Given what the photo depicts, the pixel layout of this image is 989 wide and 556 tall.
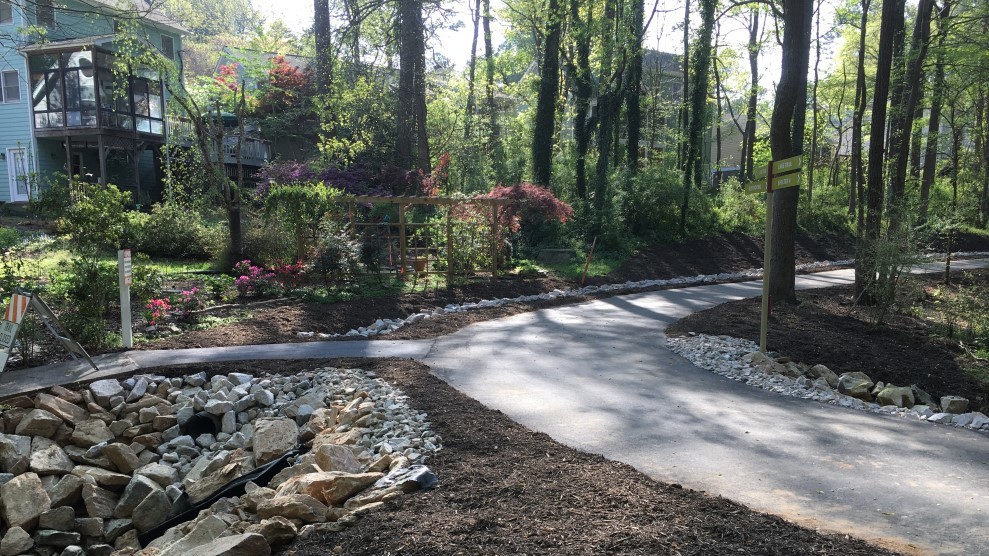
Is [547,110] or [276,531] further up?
[547,110]

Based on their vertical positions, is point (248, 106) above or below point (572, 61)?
below

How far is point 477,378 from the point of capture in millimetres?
7832

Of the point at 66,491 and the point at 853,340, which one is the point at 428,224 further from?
the point at 66,491

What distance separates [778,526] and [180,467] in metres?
5.65

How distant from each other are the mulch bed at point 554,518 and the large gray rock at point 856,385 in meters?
4.39

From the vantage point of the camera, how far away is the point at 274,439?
644 centimetres

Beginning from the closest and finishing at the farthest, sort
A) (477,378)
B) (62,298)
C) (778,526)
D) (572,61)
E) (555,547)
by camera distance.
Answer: (555,547), (778,526), (477,378), (62,298), (572,61)

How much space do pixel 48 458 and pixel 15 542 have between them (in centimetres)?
117

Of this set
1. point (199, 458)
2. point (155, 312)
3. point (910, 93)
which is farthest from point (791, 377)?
point (910, 93)

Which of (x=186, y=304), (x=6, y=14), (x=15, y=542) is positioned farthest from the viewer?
(x=6, y=14)

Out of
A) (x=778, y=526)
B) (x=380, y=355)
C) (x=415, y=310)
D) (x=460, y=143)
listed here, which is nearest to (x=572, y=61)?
(x=460, y=143)

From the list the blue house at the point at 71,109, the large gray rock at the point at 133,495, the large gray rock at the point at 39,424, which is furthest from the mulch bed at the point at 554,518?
the blue house at the point at 71,109

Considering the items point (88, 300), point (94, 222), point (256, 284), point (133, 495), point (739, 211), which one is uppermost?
point (739, 211)

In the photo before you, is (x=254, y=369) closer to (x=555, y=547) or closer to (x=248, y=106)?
(x=555, y=547)
